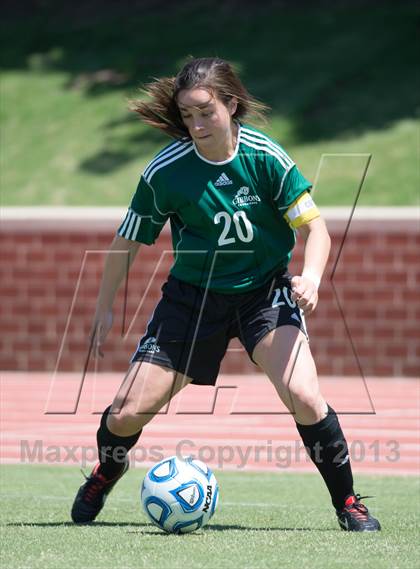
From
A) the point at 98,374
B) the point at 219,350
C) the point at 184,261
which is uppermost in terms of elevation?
the point at 184,261

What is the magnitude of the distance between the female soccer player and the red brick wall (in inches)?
296

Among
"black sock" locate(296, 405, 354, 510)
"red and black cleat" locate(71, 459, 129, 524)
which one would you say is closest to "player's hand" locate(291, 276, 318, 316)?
"black sock" locate(296, 405, 354, 510)

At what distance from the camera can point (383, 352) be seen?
1405 centimetres

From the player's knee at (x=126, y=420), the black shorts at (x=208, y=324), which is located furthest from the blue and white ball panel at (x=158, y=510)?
the black shorts at (x=208, y=324)

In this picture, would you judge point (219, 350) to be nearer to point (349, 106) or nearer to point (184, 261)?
point (184, 261)

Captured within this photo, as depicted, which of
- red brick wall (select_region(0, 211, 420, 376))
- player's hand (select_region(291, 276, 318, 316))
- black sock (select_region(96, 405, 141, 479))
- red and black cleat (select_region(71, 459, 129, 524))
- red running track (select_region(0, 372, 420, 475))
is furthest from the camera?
red brick wall (select_region(0, 211, 420, 376))

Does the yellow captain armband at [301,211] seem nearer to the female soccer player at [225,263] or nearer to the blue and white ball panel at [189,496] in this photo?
the female soccer player at [225,263]

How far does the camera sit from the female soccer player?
614 centimetres

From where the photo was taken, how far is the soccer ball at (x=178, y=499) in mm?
6082

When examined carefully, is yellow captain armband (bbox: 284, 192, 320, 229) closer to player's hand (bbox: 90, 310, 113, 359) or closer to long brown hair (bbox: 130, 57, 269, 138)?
long brown hair (bbox: 130, 57, 269, 138)

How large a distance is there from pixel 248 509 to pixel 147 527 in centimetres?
100

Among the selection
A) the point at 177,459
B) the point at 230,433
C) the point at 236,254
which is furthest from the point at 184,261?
the point at 230,433

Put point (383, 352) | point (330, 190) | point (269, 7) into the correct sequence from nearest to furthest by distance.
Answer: point (383, 352), point (330, 190), point (269, 7)

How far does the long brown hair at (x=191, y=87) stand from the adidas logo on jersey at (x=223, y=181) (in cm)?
35
